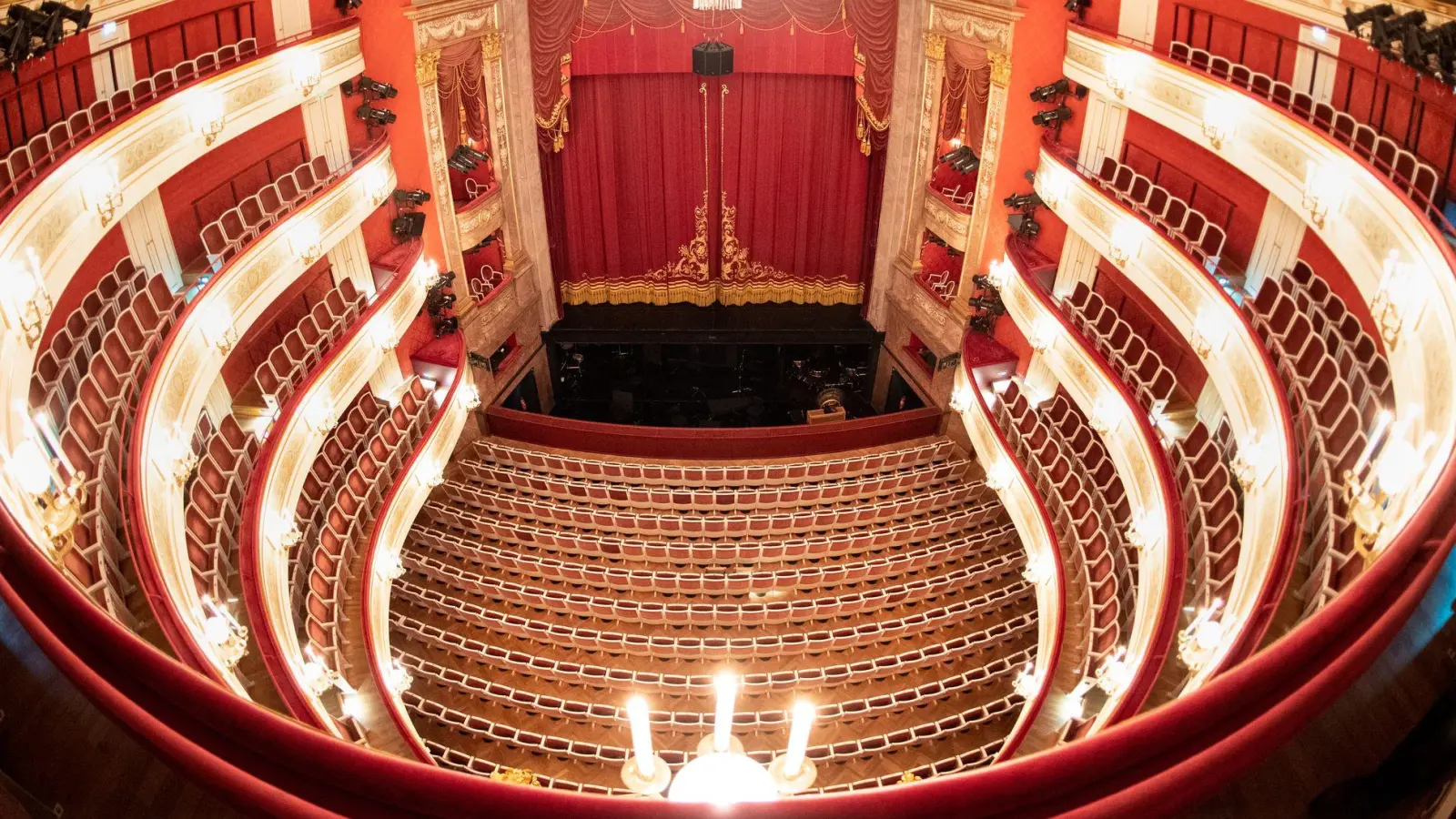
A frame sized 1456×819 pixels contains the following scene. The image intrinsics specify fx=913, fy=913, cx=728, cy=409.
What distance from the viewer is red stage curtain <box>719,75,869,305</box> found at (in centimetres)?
830

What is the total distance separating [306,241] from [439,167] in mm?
1814

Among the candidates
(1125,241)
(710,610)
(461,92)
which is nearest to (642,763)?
(710,610)

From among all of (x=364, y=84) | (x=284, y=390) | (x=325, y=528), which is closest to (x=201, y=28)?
(x=364, y=84)

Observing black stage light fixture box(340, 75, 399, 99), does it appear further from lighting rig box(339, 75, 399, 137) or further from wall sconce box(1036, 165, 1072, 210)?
wall sconce box(1036, 165, 1072, 210)

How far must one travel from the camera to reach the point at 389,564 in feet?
19.3

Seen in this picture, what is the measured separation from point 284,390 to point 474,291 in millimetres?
2642

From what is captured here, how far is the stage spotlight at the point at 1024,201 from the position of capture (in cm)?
685

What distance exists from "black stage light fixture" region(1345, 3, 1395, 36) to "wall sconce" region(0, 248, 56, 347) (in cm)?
506

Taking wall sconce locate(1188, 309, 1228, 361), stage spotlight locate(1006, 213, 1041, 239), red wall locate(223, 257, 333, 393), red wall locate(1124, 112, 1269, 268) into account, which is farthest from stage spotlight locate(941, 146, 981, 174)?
red wall locate(223, 257, 333, 393)

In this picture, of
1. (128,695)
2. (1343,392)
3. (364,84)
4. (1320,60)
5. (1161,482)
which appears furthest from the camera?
(364,84)

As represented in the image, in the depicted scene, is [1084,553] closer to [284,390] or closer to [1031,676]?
[1031,676]

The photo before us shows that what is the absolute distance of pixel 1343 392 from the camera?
401 cm

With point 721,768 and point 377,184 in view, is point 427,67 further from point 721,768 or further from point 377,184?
point 721,768

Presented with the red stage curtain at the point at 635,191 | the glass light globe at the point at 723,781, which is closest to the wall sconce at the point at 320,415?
the red stage curtain at the point at 635,191
